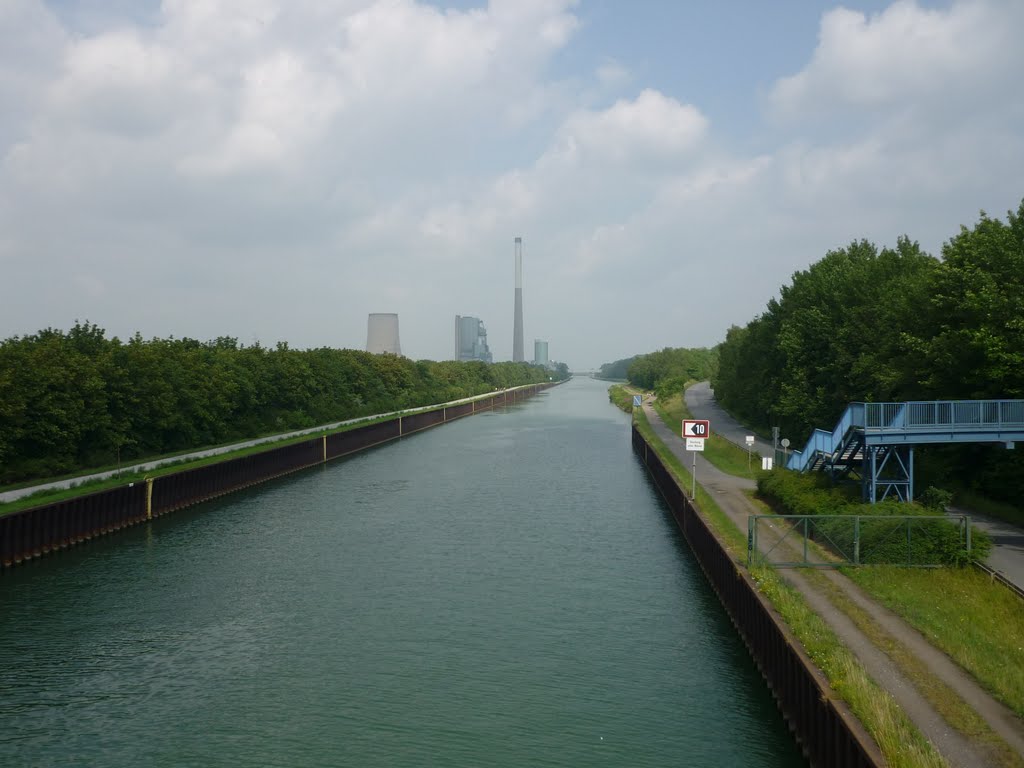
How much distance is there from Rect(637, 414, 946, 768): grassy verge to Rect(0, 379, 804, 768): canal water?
Result: 2283 millimetres

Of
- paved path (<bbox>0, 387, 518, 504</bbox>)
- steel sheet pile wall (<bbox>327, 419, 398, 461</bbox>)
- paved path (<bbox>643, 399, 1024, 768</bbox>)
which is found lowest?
steel sheet pile wall (<bbox>327, 419, 398, 461</bbox>)

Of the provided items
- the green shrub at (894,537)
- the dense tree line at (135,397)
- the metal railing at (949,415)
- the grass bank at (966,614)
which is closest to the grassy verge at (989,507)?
the metal railing at (949,415)

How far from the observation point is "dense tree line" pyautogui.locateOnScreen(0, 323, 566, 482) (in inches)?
1647

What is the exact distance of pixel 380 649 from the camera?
23656mm

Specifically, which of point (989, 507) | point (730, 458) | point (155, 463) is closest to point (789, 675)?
point (989, 507)

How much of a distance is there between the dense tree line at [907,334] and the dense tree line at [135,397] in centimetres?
4238

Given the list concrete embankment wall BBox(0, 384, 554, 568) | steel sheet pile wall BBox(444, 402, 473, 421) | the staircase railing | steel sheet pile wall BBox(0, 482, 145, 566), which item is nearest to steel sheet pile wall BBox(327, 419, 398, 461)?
concrete embankment wall BBox(0, 384, 554, 568)

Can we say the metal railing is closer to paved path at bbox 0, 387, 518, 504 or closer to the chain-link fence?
the chain-link fence

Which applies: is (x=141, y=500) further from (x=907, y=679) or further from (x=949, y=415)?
(x=949, y=415)

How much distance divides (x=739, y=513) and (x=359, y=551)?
646 inches

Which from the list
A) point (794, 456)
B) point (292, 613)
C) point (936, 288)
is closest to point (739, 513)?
point (794, 456)

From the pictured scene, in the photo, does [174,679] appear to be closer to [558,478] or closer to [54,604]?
[54,604]

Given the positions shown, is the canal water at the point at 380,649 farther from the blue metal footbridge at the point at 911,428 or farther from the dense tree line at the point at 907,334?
the dense tree line at the point at 907,334

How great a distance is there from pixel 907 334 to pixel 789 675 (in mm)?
26014
